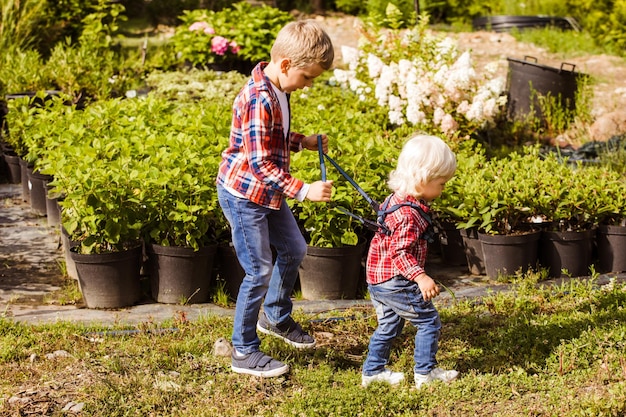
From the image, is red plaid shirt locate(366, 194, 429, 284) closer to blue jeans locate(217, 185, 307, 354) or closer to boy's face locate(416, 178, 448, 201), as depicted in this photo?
boy's face locate(416, 178, 448, 201)

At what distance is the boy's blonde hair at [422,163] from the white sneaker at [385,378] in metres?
0.81

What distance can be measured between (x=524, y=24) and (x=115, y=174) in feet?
34.3

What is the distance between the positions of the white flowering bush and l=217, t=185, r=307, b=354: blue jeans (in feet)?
11.1

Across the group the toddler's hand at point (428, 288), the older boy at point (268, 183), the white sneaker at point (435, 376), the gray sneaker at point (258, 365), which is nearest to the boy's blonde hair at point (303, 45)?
the older boy at point (268, 183)

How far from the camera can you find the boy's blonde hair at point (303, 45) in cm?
334

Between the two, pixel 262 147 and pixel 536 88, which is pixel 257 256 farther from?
pixel 536 88

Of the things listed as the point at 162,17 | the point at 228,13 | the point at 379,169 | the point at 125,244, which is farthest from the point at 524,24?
the point at 125,244

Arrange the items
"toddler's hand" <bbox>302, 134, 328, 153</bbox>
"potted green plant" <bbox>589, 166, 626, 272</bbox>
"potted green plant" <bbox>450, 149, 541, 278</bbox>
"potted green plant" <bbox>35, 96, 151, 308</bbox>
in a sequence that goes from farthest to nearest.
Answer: "potted green plant" <bbox>589, 166, 626, 272</bbox>, "potted green plant" <bbox>450, 149, 541, 278</bbox>, "potted green plant" <bbox>35, 96, 151, 308</bbox>, "toddler's hand" <bbox>302, 134, 328, 153</bbox>

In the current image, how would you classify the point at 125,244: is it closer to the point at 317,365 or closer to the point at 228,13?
the point at 317,365

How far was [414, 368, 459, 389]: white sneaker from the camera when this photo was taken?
3.65 metres

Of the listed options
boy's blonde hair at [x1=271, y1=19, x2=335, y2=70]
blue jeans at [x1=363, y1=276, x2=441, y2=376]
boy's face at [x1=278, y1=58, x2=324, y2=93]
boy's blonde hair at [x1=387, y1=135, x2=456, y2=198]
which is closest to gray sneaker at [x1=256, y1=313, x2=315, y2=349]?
blue jeans at [x1=363, y1=276, x2=441, y2=376]

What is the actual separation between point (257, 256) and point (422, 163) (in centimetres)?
82

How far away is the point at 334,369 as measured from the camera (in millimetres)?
3854

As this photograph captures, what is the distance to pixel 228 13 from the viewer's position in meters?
11.9
